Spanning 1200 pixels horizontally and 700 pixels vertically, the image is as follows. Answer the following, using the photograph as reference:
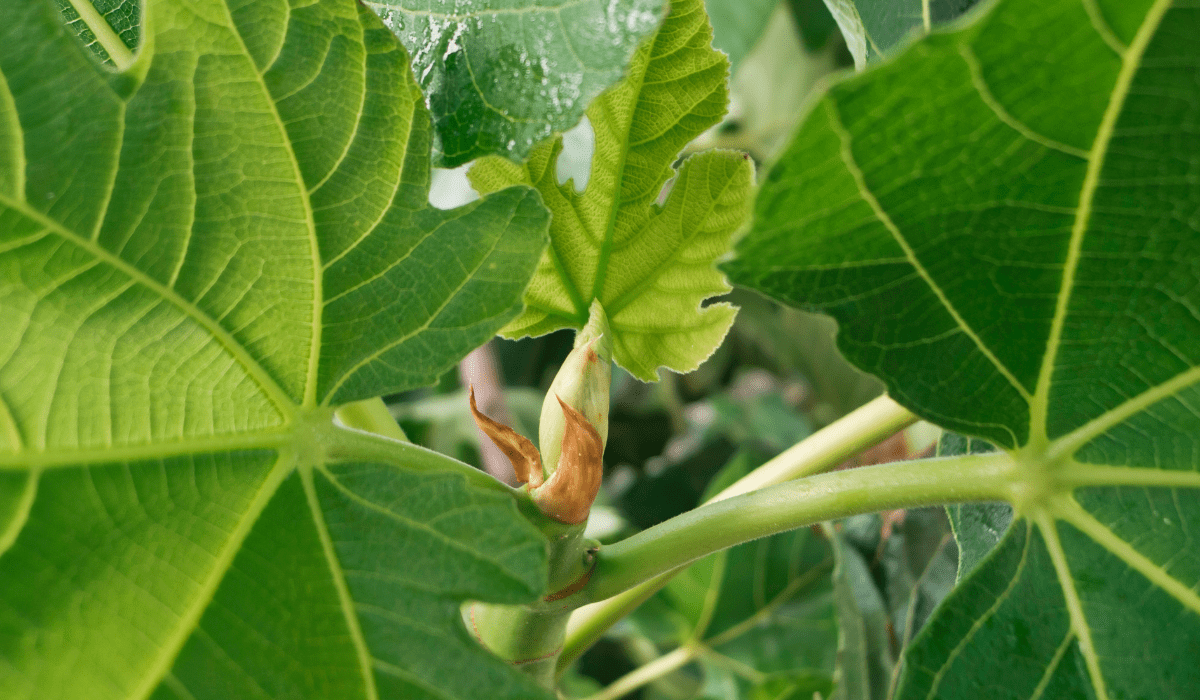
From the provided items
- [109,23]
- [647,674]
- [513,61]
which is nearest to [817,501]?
[513,61]

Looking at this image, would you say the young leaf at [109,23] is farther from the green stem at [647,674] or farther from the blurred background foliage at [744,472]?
the green stem at [647,674]

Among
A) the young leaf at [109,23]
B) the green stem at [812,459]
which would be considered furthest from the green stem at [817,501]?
the young leaf at [109,23]

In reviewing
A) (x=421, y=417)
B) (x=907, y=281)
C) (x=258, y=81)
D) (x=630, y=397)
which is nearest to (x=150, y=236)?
(x=258, y=81)

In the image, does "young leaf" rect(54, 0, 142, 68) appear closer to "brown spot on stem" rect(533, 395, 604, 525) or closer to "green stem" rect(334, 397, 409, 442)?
"green stem" rect(334, 397, 409, 442)

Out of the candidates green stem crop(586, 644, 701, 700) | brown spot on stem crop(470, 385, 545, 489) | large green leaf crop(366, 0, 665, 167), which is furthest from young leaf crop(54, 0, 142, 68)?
green stem crop(586, 644, 701, 700)

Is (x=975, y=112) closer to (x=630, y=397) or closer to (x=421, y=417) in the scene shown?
(x=421, y=417)

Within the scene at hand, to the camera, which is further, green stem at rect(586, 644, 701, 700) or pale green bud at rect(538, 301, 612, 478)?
green stem at rect(586, 644, 701, 700)
